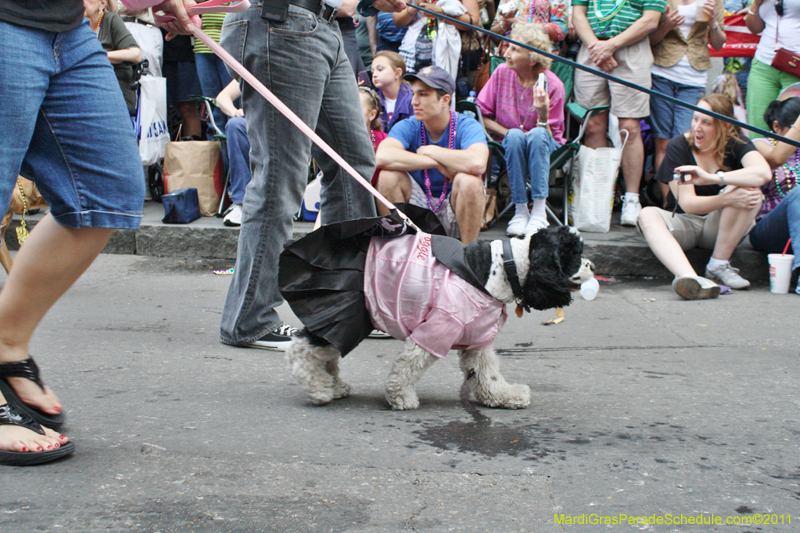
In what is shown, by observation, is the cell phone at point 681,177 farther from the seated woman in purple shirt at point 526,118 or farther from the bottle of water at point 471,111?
the bottle of water at point 471,111

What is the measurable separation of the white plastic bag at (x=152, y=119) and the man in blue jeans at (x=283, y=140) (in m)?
3.59

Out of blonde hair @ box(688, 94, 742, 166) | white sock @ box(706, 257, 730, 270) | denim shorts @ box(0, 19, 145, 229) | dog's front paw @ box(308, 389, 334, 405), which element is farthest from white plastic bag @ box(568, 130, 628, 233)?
denim shorts @ box(0, 19, 145, 229)

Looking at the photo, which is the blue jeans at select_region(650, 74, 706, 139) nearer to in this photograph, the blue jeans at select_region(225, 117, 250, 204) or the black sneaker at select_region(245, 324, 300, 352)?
the blue jeans at select_region(225, 117, 250, 204)

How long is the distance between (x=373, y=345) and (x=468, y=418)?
113 centimetres

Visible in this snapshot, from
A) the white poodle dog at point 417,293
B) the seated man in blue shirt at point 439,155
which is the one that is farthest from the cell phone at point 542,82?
the white poodle dog at point 417,293

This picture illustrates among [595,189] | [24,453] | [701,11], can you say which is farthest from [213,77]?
[24,453]

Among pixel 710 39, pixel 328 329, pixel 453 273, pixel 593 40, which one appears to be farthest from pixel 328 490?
pixel 710 39

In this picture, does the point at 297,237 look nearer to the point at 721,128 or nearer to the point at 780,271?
the point at 721,128

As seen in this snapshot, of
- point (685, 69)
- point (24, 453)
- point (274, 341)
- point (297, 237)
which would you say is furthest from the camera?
point (685, 69)

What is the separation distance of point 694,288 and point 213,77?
4.88 meters

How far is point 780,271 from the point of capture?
16.5 feet

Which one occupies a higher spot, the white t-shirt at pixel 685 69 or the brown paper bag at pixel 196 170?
the white t-shirt at pixel 685 69

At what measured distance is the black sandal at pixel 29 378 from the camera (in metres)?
2.20

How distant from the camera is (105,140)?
6.88 feet
